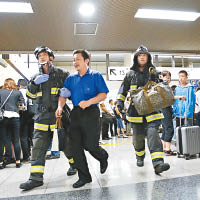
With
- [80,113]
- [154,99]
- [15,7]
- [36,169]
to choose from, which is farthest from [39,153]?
[15,7]

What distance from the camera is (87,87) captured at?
229cm

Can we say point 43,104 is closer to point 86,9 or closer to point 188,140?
point 188,140

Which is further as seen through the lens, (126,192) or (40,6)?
(40,6)

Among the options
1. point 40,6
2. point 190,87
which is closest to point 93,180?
point 190,87

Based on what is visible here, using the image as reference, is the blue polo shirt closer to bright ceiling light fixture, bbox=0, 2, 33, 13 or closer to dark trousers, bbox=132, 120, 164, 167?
dark trousers, bbox=132, 120, 164, 167

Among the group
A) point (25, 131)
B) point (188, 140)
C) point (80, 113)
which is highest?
point (80, 113)

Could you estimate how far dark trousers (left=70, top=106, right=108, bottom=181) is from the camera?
222cm

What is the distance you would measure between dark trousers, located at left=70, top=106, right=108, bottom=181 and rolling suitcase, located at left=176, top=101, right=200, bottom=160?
1.74 metres

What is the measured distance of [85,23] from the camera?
5551mm

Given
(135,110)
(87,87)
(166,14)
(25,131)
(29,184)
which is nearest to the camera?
(29,184)

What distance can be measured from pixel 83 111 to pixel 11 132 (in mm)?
2115

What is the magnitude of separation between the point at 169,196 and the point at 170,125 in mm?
2145

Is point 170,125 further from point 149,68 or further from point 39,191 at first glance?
point 39,191

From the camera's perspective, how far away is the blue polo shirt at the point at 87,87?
7.50 ft
